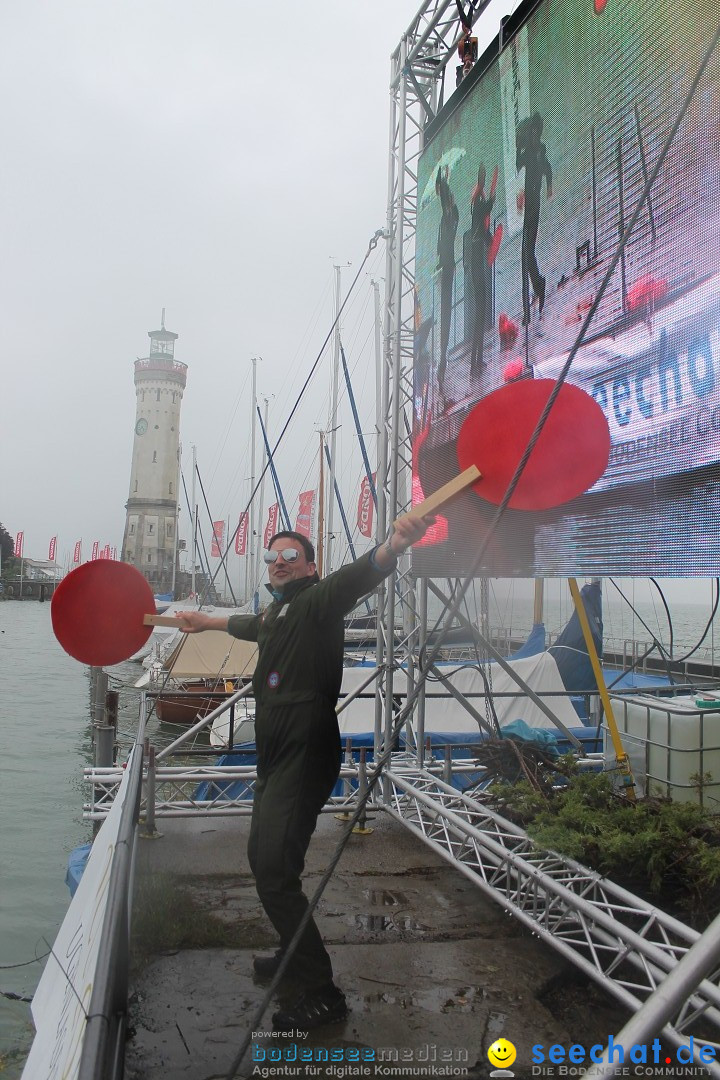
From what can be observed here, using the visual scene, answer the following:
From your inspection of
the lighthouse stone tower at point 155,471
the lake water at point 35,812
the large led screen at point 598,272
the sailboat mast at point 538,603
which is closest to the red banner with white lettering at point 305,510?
the lake water at point 35,812

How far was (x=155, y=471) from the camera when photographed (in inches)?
2653

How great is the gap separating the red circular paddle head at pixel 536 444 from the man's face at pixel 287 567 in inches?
36.9

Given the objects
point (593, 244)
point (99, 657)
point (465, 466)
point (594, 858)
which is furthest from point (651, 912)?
point (593, 244)

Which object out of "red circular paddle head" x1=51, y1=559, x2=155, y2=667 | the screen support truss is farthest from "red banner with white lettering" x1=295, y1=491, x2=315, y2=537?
"red circular paddle head" x1=51, y1=559, x2=155, y2=667

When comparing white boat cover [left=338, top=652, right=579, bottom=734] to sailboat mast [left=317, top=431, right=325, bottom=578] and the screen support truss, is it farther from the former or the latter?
sailboat mast [left=317, top=431, right=325, bottom=578]

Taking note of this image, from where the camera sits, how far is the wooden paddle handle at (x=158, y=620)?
3152 mm

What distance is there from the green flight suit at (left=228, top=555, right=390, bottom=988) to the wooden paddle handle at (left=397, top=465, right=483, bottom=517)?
61 cm

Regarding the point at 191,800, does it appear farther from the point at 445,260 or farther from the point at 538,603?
the point at 538,603

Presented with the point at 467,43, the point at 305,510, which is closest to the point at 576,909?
the point at 467,43

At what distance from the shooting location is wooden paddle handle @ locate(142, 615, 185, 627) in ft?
10.3

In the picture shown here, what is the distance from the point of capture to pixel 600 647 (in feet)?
45.1

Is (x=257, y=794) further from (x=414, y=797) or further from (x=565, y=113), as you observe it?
(x=565, y=113)

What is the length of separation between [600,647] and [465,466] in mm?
11833

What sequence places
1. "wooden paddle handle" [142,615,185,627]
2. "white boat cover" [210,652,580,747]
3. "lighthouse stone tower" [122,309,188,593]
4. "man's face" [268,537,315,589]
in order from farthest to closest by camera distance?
"lighthouse stone tower" [122,309,188,593], "white boat cover" [210,652,580,747], "man's face" [268,537,315,589], "wooden paddle handle" [142,615,185,627]
